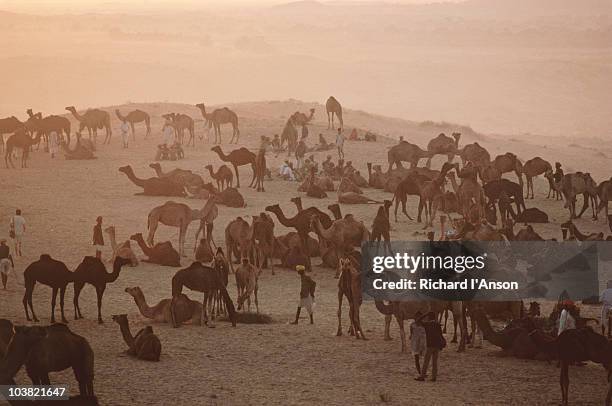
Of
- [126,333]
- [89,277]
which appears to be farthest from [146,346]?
[89,277]

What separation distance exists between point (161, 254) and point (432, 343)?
10.3m

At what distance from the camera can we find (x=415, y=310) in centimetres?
1919

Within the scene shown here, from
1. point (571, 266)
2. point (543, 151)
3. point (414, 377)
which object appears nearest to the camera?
point (414, 377)

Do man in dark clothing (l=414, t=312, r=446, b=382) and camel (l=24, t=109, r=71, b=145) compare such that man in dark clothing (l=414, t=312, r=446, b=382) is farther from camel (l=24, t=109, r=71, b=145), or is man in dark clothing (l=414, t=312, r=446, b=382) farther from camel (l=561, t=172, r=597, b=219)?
camel (l=24, t=109, r=71, b=145)

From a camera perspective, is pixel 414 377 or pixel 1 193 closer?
pixel 414 377

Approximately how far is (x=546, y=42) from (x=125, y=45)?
2283 inches

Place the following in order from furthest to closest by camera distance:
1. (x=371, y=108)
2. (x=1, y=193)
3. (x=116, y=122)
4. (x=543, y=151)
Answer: (x=371, y=108) < (x=543, y=151) < (x=116, y=122) < (x=1, y=193)

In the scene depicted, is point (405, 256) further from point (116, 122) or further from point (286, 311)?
point (116, 122)

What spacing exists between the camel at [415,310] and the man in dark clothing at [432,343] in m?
1.50

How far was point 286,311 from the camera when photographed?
868 inches

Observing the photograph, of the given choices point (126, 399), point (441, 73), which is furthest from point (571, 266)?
point (441, 73)

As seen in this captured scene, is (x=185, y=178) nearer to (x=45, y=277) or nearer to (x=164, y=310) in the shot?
(x=164, y=310)

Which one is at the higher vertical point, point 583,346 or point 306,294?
point 306,294

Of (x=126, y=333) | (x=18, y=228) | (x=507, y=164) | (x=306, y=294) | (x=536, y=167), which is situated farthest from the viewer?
(x=507, y=164)
